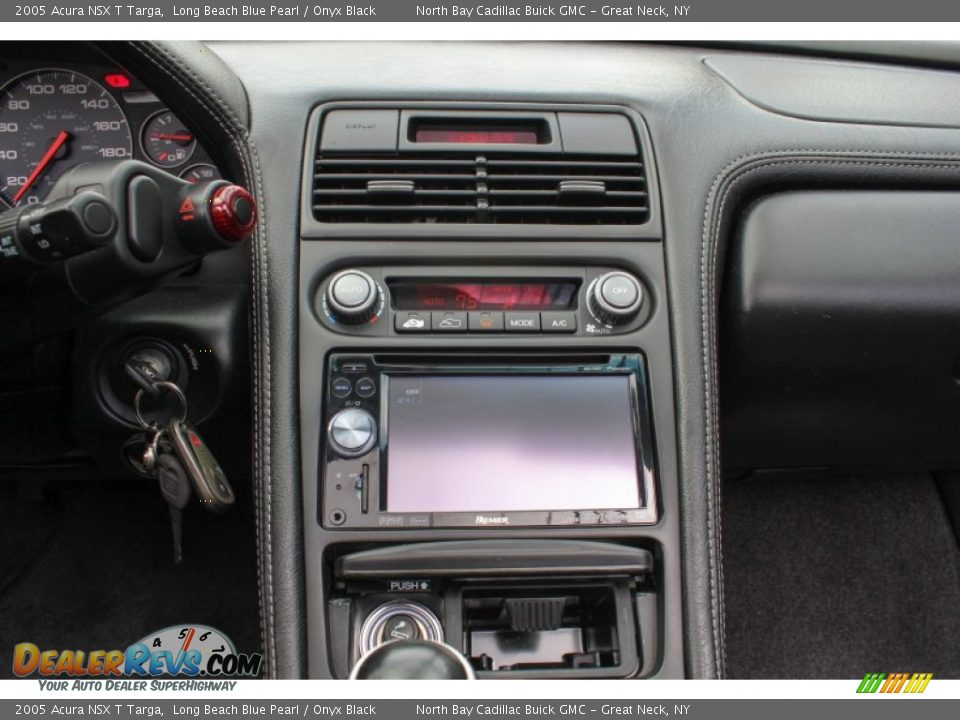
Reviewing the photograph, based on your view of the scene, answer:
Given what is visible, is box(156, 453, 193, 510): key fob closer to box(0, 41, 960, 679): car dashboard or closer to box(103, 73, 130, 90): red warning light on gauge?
box(0, 41, 960, 679): car dashboard

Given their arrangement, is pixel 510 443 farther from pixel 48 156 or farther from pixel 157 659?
pixel 157 659

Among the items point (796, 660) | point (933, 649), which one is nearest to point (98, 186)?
point (796, 660)

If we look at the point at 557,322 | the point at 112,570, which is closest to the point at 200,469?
the point at 557,322

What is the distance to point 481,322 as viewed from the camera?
1.21 meters

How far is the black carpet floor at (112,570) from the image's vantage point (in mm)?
1909

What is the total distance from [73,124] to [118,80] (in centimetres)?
11

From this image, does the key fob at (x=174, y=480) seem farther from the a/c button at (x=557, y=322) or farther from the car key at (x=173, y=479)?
the a/c button at (x=557, y=322)

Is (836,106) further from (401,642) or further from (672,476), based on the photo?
(401,642)

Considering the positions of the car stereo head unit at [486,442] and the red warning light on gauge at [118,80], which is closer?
the car stereo head unit at [486,442]

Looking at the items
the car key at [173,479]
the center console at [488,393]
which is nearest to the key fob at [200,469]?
the car key at [173,479]

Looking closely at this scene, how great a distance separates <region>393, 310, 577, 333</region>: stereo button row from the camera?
3.94 feet

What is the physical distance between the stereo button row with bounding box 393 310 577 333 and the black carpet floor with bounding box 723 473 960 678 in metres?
1.05

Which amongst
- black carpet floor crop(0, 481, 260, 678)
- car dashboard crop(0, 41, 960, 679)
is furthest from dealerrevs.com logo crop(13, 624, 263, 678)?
car dashboard crop(0, 41, 960, 679)

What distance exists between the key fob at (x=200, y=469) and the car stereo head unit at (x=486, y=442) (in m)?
0.15
